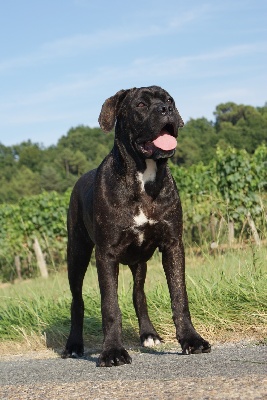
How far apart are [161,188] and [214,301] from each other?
63.6 inches

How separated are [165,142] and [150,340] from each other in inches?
79.0

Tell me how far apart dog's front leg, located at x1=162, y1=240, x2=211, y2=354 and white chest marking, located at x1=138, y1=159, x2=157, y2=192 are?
53cm

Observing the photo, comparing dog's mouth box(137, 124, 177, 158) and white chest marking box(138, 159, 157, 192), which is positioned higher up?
dog's mouth box(137, 124, 177, 158)

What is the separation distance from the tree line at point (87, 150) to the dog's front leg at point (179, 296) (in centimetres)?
6371

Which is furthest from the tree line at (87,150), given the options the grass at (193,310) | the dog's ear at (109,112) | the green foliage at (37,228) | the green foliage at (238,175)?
the dog's ear at (109,112)

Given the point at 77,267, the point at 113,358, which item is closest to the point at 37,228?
the point at 77,267

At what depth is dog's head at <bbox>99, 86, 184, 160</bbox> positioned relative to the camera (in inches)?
202

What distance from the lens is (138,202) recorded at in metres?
5.32

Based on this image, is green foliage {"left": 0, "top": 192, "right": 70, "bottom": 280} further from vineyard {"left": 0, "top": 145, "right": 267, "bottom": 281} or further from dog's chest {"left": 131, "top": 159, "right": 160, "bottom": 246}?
dog's chest {"left": 131, "top": 159, "right": 160, "bottom": 246}

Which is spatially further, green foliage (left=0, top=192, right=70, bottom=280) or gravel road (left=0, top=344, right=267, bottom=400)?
green foliage (left=0, top=192, right=70, bottom=280)

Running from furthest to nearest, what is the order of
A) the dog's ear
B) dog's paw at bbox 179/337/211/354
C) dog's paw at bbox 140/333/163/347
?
dog's paw at bbox 140/333/163/347 < the dog's ear < dog's paw at bbox 179/337/211/354

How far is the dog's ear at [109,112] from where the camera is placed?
5578 mm

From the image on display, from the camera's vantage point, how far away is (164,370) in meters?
4.30

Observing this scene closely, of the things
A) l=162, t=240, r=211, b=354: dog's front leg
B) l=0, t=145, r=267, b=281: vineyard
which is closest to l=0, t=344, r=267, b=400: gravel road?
l=162, t=240, r=211, b=354: dog's front leg
